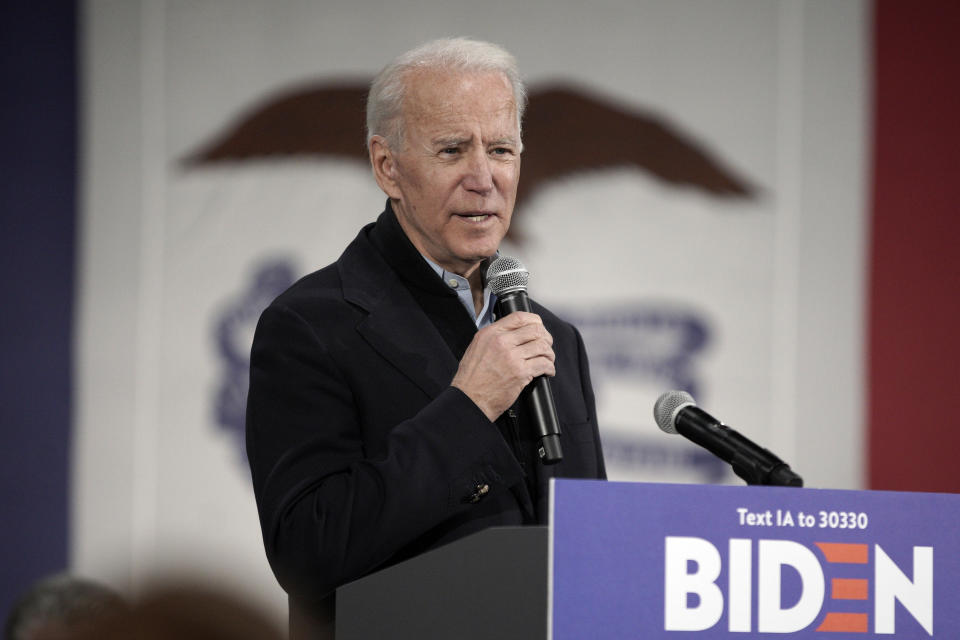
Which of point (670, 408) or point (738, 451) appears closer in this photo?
point (738, 451)

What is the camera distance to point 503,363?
1.51 meters

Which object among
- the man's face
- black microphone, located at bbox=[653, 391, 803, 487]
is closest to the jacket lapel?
the man's face

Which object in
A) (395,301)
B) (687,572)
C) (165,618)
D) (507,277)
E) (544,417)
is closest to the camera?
(165,618)

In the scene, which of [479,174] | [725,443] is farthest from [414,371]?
[725,443]

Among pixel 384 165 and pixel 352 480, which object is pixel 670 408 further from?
pixel 384 165

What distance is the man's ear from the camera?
1.90m

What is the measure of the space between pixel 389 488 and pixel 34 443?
256 cm

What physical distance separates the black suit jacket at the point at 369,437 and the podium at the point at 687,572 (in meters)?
0.25

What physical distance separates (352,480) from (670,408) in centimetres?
47

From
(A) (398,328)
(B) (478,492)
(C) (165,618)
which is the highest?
(A) (398,328)

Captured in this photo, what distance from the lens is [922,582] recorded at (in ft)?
4.00

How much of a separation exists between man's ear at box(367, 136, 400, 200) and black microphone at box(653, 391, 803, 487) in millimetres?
619

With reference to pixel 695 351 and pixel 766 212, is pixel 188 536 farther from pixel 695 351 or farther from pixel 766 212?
pixel 766 212

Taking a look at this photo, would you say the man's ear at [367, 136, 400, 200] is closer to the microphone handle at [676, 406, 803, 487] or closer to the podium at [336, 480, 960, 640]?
the microphone handle at [676, 406, 803, 487]
